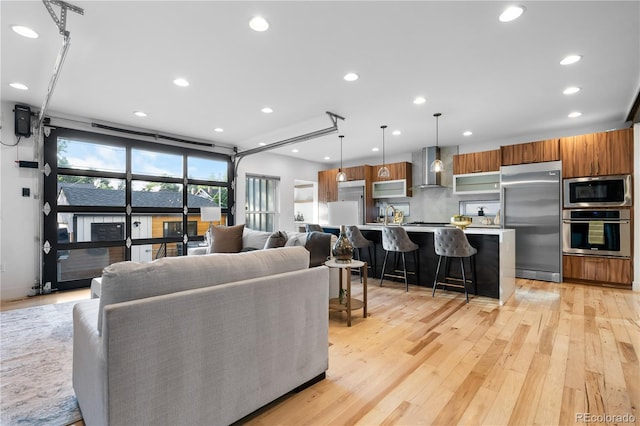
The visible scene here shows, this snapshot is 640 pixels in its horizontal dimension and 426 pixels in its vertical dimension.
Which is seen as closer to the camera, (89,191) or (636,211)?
(636,211)

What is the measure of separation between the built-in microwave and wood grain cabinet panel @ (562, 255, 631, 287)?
0.85m

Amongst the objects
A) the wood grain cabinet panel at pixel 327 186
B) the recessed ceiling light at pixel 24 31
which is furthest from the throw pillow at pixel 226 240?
the wood grain cabinet panel at pixel 327 186

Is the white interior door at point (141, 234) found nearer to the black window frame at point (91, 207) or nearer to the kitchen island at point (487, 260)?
the black window frame at point (91, 207)

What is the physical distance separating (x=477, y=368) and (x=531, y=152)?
14.6 ft

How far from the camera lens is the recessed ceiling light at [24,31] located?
7.58ft

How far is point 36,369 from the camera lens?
2109 millimetres

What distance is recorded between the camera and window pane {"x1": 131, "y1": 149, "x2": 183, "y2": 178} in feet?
16.5

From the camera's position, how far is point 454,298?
3.85 m

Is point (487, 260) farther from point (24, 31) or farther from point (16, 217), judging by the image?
point (16, 217)

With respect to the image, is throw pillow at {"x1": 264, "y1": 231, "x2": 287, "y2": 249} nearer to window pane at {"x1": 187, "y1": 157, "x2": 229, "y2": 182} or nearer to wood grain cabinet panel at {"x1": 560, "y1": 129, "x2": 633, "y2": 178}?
window pane at {"x1": 187, "y1": 157, "x2": 229, "y2": 182}

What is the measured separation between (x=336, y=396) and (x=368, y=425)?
0.94 feet

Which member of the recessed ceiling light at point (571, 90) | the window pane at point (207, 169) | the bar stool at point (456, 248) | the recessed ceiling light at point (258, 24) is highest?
the recessed ceiling light at point (258, 24)

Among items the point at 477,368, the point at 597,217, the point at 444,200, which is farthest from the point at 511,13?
the point at 444,200

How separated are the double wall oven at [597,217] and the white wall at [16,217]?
8028 mm
